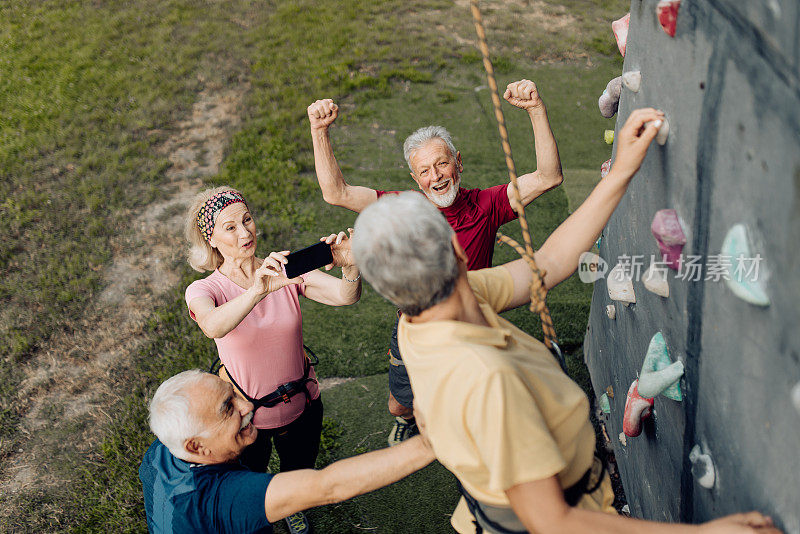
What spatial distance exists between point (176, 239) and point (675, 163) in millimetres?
4953

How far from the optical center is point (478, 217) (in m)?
3.25

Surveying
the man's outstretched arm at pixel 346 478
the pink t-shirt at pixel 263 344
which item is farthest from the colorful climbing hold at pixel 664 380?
the pink t-shirt at pixel 263 344

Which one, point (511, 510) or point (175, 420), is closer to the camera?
point (511, 510)

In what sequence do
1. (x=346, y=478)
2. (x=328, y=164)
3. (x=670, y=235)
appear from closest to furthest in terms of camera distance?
(x=346, y=478), (x=670, y=235), (x=328, y=164)

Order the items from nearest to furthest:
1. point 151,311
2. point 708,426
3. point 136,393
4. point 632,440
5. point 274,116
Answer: point 708,426
point 632,440
point 136,393
point 151,311
point 274,116

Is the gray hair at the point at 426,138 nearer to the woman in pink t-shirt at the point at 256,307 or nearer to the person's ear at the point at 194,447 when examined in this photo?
the woman in pink t-shirt at the point at 256,307

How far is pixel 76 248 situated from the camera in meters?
5.98

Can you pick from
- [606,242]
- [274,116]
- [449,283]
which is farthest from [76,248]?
[449,283]

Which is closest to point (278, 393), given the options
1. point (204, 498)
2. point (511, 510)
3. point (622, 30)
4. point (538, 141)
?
point (204, 498)

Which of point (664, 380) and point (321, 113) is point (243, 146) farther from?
point (664, 380)

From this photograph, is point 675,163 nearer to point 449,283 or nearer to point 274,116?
point 449,283

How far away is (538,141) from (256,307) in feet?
4.99

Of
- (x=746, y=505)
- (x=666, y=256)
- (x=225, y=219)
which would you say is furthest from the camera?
(x=225, y=219)

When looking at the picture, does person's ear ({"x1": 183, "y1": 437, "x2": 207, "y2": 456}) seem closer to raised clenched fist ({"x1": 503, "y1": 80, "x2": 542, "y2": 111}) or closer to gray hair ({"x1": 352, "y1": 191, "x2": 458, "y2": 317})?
gray hair ({"x1": 352, "y1": 191, "x2": 458, "y2": 317})
